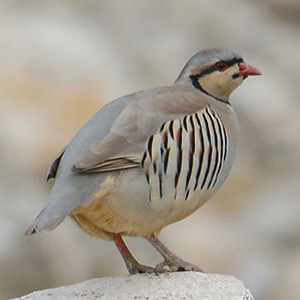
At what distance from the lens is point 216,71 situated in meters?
4.16

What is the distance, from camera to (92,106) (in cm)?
718

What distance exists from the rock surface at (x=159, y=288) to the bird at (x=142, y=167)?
14cm

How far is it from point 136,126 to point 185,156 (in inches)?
10.1

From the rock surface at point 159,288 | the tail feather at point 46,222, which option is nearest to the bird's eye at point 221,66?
the rock surface at point 159,288

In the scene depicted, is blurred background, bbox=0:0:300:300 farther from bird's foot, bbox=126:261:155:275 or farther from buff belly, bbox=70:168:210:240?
buff belly, bbox=70:168:210:240

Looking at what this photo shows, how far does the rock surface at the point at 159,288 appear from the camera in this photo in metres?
3.57

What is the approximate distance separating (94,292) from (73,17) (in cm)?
453

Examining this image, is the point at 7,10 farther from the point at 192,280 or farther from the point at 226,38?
the point at 192,280

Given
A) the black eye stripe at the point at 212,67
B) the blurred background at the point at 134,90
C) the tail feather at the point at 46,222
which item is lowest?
the blurred background at the point at 134,90

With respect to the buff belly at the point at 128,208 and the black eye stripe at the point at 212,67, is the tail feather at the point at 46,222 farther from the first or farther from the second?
the black eye stripe at the point at 212,67

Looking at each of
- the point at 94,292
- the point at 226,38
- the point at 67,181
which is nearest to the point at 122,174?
the point at 67,181

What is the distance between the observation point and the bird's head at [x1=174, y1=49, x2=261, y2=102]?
4.15 metres

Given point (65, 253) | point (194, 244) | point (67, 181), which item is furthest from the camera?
point (194, 244)

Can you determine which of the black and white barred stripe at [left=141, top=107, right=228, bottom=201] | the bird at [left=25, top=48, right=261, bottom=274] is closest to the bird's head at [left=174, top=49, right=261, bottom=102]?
the bird at [left=25, top=48, right=261, bottom=274]
